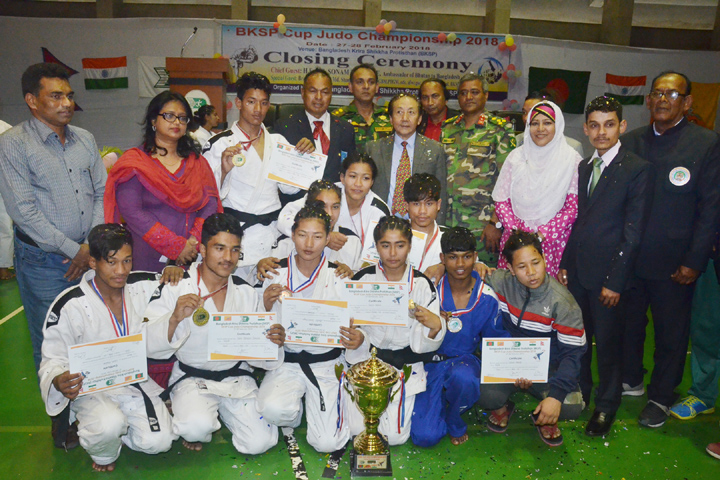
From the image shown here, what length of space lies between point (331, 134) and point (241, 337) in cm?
198

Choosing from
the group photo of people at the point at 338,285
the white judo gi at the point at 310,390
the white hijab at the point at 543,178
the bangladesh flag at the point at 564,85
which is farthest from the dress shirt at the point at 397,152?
the bangladesh flag at the point at 564,85

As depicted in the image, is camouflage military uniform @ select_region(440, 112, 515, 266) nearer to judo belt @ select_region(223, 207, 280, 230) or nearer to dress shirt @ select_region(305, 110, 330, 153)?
dress shirt @ select_region(305, 110, 330, 153)

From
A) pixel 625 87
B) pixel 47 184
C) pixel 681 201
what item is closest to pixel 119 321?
pixel 47 184

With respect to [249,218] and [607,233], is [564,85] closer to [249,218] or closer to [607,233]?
[607,233]

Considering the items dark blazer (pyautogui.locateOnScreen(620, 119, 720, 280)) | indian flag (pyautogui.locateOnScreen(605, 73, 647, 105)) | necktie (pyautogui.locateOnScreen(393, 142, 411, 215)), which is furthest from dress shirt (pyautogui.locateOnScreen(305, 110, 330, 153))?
indian flag (pyautogui.locateOnScreen(605, 73, 647, 105))

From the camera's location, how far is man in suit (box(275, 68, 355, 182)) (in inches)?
167

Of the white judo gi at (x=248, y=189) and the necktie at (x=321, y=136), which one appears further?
the necktie at (x=321, y=136)

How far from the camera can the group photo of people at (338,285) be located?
3088mm

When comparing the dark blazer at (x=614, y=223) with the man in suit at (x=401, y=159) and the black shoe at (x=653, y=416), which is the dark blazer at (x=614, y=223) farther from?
the man in suit at (x=401, y=159)

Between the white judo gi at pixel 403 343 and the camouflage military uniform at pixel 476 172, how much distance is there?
113 cm

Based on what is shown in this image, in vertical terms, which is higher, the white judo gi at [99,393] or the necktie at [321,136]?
the necktie at [321,136]

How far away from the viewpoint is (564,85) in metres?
11.3

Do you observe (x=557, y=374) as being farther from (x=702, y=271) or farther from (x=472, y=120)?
(x=472, y=120)

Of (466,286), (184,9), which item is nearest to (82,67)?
(184,9)
